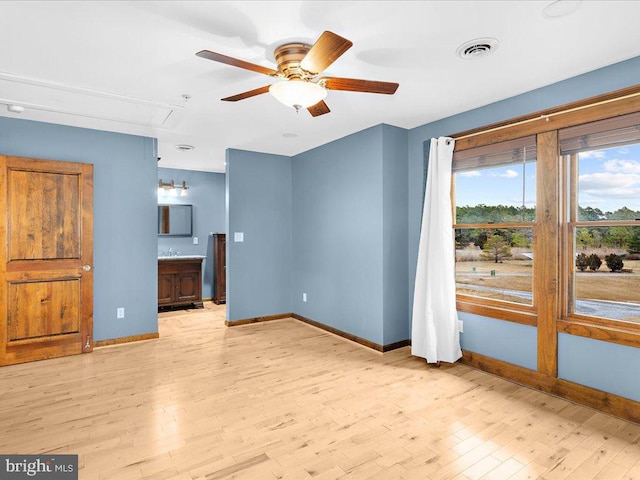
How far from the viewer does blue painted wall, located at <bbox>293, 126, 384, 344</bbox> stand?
4.15m

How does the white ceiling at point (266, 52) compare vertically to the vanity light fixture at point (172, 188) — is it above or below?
above

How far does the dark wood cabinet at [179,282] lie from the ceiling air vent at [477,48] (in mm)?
5216

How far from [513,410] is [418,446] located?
950 mm

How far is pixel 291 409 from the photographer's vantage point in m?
2.74

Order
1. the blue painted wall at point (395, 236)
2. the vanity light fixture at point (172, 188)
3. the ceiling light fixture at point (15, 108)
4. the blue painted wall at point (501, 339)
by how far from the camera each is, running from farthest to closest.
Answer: the vanity light fixture at point (172, 188)
the blue painted wall at point (395, 236)
the ceiling light fixture at point (15, 108)
the blue painted wall at point (501, 339)

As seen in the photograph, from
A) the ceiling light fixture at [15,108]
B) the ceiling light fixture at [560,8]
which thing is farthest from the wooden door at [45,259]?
the ceiling light fixture at [560,8]

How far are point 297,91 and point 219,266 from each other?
487cm

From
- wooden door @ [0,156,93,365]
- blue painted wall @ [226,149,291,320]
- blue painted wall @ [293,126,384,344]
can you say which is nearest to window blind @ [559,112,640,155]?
blue painted wall @ [293,126,384,344]

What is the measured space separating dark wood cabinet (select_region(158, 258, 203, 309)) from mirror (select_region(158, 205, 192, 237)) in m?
0.85

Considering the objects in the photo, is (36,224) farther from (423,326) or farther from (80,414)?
(423,326)

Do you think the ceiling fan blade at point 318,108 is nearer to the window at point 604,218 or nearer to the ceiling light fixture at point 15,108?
the window at point 604,218

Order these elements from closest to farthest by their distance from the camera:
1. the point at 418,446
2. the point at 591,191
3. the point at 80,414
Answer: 1. the point at 418,446
2. the point at 80,414
3. the point at 591,191

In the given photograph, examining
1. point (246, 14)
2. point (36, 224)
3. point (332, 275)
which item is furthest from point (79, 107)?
point (332, 275)

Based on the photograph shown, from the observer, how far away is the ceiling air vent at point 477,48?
2303 mm
